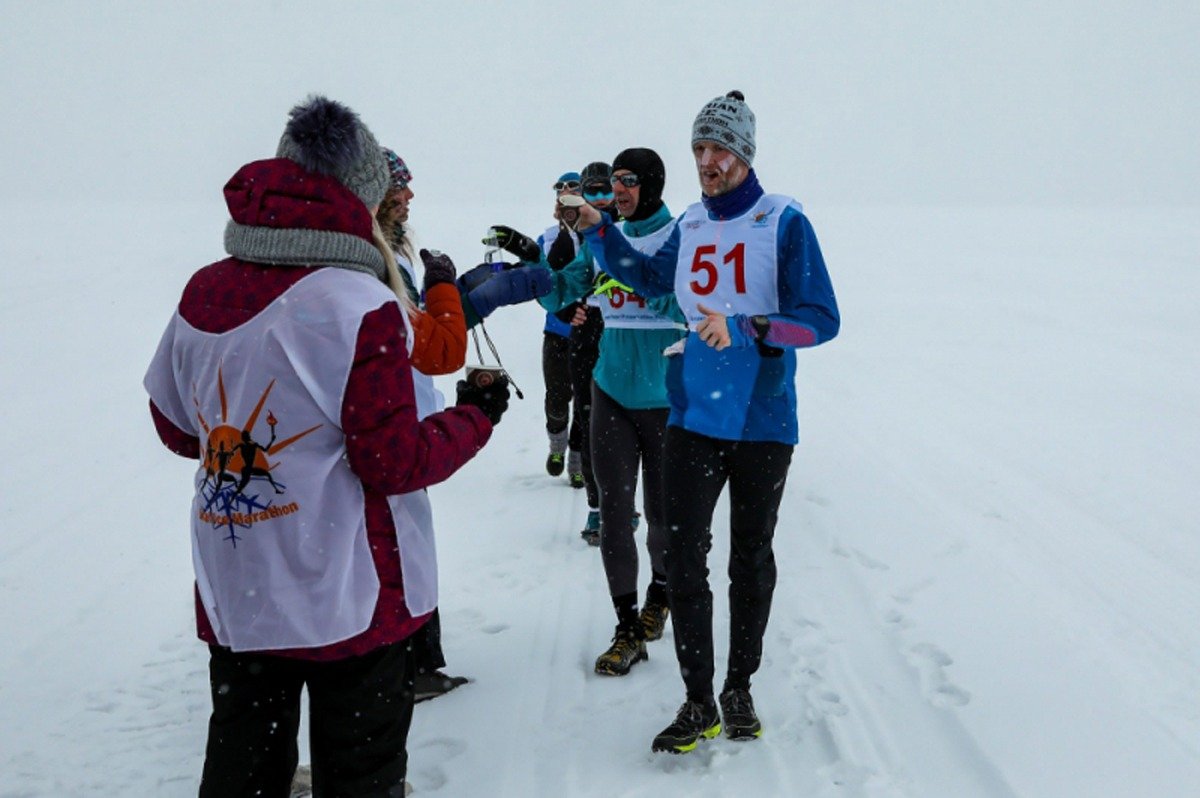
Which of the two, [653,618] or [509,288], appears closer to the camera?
[509,288]

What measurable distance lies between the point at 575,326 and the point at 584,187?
160 cm

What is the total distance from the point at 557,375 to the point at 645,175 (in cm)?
289

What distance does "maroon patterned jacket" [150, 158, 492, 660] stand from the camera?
79.1 inches

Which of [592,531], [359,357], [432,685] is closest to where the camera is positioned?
[359,357]

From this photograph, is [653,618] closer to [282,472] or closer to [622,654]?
[622,654]

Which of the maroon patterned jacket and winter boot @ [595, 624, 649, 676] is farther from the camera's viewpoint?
winter boot @ [595, 624, 649, 676]

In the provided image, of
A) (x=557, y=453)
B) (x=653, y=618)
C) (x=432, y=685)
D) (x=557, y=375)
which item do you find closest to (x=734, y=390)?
(x=653, y=618)

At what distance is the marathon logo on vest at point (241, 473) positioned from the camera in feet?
6.62

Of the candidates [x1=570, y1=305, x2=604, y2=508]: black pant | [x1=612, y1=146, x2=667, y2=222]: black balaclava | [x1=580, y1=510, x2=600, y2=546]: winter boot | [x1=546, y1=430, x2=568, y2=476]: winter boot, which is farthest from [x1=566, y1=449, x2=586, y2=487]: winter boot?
[x1=612, y1=146, x2=667, y2=222]: black balaclava

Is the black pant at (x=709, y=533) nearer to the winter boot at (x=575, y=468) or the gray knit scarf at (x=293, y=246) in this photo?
the gray knit scarf at (x=293, y=246)

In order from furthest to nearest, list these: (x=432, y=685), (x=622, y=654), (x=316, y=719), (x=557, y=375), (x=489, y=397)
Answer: (x=557, y=375), (x=622, y=654), (x=432, y=685), (x=489, y=397), (x=316, y=719)

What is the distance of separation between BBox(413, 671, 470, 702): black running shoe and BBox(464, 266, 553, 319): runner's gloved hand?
1.68 metres

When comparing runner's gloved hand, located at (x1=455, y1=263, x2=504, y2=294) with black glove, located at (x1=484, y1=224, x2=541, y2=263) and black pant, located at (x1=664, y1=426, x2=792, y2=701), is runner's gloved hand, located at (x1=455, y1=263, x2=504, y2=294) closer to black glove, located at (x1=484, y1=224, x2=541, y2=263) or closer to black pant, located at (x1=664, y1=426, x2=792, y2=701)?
black glove, located at (x1=484, y1=224, x2=541, y2=263)

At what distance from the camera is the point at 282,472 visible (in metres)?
2.02
